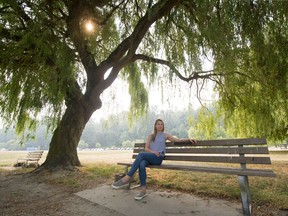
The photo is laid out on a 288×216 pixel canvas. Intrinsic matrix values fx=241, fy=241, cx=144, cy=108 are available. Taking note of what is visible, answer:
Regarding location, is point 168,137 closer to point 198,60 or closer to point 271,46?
point 198,60

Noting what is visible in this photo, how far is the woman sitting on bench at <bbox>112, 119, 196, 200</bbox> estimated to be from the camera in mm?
3963

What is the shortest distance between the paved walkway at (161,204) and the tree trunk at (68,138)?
3.00 meters

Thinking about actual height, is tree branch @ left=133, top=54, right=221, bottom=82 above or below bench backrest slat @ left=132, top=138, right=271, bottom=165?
above

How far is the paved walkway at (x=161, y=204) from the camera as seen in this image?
3152mm

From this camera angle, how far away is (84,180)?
571cm

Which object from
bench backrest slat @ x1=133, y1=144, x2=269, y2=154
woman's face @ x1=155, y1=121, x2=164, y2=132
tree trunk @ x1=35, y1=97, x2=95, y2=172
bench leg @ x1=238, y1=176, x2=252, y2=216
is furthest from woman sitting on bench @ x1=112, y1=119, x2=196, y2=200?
tree trunk @ x1=35, y1=97, x2=95, y2=172

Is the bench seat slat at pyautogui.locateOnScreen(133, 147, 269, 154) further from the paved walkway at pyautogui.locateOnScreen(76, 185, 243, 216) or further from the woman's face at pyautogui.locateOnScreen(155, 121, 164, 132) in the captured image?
the paved walkway at pyautogui.locateOnScreen(76, 185, 243, 216)

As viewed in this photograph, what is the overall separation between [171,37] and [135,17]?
77.3 inches

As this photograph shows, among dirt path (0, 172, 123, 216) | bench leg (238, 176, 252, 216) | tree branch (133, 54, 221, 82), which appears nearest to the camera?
bench leg (238, 176, 252, 216)

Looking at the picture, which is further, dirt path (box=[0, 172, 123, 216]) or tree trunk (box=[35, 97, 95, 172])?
tree trunk (box=[35, 97, 95, 172])

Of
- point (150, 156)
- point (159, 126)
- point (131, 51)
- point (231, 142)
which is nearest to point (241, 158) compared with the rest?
point (231, 142)

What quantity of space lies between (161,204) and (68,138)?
15.6 feet

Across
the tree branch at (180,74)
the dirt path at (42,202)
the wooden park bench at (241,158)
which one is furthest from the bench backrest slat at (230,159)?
the tree branch at (180,74)

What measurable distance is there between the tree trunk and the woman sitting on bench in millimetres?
3498
